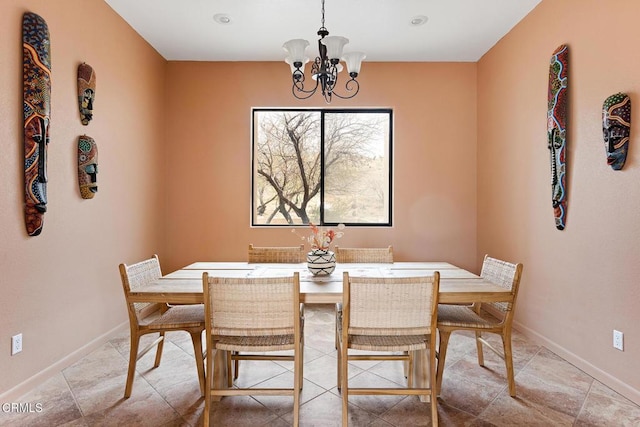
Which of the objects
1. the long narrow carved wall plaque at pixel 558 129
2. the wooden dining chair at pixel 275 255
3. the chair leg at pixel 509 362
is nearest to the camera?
the chair leg at pixel 509 362

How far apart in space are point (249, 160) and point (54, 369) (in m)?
2.67

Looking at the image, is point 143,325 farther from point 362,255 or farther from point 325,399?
point 362,255

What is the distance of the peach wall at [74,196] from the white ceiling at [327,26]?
37 cm

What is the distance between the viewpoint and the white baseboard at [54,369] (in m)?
2.10

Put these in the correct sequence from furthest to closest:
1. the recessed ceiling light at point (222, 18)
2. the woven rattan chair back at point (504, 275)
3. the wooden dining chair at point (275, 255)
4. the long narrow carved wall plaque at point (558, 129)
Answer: the recessed ceiling light at point (222, 18)
the wooden dining chair at point (275, 255)
the long narrow carved wall plaque at point (558, 129)
the woven rattan chair back at point (504, 275)

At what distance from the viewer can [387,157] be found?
4.31 m

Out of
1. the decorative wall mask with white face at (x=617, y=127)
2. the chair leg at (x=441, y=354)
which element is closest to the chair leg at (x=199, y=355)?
the chair leg at (x=441, y=354)

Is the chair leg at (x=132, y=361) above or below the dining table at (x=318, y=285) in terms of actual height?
below

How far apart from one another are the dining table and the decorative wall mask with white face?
3.69ft

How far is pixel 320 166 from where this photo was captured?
4297 millimetres

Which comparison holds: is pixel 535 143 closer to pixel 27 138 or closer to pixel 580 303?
pixel 580 303

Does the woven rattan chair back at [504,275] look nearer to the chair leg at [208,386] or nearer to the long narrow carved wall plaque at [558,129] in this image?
the long narrow carved wall plaque at [558,129]

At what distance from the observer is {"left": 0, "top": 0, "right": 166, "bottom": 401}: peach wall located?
6.99 feet

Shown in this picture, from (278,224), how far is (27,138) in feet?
8.38
